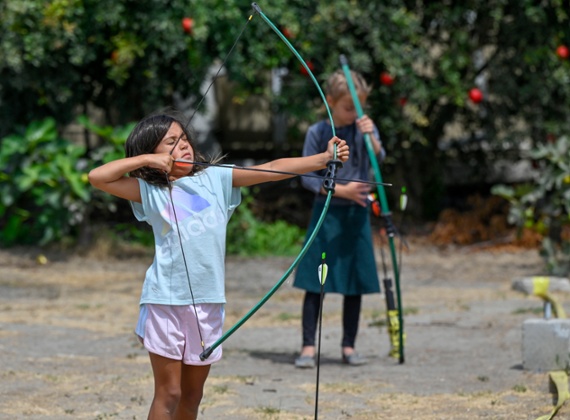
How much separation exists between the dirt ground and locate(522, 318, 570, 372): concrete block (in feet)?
0.35

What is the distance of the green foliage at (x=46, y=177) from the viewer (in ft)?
35.6

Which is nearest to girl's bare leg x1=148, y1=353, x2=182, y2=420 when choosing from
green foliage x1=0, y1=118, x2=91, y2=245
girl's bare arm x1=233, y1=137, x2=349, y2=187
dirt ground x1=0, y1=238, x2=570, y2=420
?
girl's bare arm x1=233, y1=137, x2=349, y2=187

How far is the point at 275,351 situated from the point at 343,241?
3.36 feet

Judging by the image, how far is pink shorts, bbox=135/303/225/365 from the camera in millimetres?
3984

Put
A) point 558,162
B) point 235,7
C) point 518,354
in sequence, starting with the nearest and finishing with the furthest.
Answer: point 518,354 → point 558,162 → point 235,7

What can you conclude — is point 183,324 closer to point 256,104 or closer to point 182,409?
point 182,409

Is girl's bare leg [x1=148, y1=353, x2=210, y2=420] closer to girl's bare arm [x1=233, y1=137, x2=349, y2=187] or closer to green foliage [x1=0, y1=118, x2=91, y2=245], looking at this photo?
girl's bare arm [x1=233, y1=137, x2=349, y2=187]

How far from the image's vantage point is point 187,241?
4.04m

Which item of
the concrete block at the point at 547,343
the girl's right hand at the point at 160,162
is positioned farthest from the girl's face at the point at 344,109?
the girl's right hand at the point at 160,162

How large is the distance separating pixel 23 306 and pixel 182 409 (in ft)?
15.9

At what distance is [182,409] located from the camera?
4109 millimetres

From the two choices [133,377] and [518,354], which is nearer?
[133,377]

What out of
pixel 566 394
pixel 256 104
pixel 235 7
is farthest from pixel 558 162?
pixel 256 104

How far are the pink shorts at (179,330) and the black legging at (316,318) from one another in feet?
8.40
